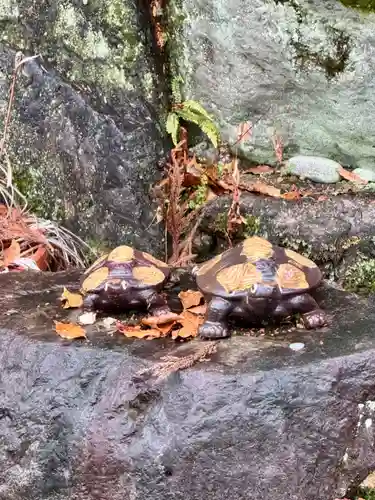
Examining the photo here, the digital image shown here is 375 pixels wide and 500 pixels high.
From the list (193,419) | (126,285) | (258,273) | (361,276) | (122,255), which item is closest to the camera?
(193,419)

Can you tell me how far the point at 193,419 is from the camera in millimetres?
2564

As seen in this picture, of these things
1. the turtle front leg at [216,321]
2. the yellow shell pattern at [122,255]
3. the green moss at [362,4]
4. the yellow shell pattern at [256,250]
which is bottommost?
the turtle front leg at [216,321]

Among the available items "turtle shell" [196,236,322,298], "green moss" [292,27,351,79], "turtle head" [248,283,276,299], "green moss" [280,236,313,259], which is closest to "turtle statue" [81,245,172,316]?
"turtle shell" [196,236,322,298]

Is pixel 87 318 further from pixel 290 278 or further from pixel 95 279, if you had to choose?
pixel 290 278

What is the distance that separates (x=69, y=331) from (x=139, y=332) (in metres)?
0.31

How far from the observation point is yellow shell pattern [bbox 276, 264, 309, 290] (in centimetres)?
283

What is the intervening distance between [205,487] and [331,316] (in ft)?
3.06

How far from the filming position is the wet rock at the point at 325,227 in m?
3.67

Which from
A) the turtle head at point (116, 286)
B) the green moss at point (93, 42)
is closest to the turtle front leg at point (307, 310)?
the turtle head at point (116, 286)

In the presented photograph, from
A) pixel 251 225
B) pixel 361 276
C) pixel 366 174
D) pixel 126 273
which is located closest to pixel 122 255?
pixel 126 273

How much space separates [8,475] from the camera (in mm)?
2855

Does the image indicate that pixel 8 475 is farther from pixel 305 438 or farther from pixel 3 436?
pixel 305 438

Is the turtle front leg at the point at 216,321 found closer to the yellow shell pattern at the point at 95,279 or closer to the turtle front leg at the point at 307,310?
the turtle front leg at the point at 307,310

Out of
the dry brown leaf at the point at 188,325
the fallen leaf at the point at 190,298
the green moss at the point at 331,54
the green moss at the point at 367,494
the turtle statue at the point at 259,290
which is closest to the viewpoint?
the green moss at the point at 367,494
